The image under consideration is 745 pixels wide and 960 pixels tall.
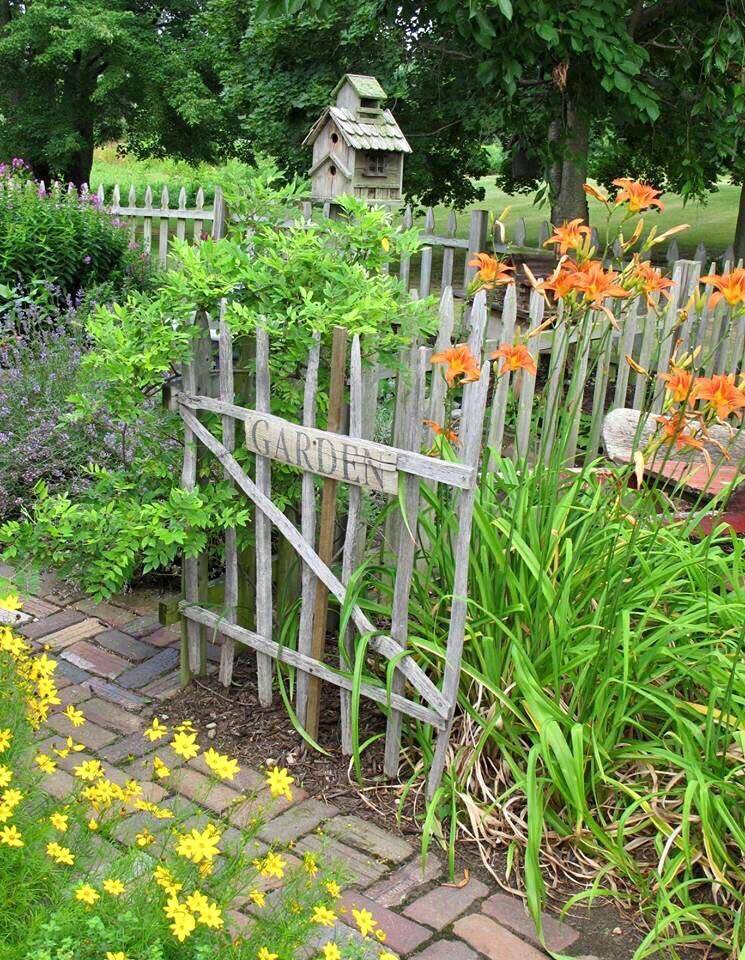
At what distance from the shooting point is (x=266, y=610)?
3.40m

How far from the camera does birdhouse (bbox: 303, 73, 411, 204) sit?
6.37m

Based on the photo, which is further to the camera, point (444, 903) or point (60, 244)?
point (60, 244)

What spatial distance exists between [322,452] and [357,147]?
12.4ft

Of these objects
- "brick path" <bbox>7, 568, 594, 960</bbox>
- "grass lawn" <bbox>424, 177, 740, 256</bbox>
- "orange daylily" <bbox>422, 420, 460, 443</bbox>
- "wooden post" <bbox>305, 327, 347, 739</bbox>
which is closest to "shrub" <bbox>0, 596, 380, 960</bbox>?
"brick path" <bbox>7, 568, 594, 960</bbox>

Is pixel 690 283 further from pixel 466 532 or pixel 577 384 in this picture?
pixel 466 532

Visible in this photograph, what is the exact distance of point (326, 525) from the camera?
3.19 m

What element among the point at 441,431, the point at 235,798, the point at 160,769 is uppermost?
the point at 441,431

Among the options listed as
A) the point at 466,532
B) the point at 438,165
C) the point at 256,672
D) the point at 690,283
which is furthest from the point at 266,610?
the point at 438,165

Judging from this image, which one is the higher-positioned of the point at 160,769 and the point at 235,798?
the point at 160,769

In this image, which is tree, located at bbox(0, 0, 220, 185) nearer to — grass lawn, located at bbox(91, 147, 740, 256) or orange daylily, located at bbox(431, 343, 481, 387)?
grass lawn, located at bbox(91, 147, 740, 256)

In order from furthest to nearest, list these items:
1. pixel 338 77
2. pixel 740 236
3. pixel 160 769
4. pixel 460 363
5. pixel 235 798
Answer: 1. pixel 740 236
2. pixel 338 77
3. pixel 235 798
4. pixel 460 363
5. pixel 160 769

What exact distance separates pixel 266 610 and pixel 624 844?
1.31 m

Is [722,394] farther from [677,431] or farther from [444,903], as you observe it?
[444,903]

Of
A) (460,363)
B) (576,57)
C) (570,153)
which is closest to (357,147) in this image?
(576,57)
